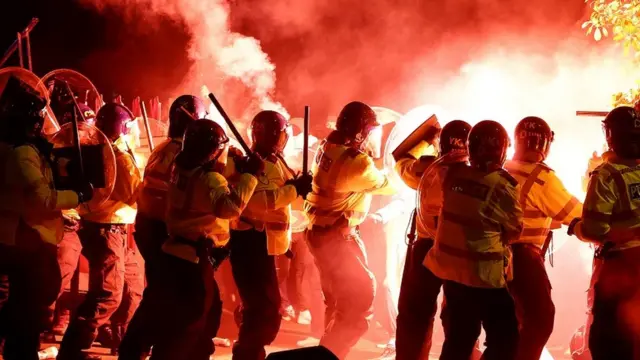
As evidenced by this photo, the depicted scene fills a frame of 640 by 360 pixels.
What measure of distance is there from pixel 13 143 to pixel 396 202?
404 centimetres

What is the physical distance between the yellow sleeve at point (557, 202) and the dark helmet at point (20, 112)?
3864 millimetres

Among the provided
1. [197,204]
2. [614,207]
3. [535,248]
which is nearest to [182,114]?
[197,204]

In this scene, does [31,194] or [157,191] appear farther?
[157,191]

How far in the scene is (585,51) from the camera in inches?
422

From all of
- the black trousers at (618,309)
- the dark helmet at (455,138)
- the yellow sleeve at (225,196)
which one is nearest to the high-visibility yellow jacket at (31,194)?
the yellow sleeve at (225,196)

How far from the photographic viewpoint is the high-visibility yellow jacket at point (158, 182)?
6375mm

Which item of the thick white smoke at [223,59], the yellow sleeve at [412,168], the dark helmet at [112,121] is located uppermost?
the thick white smoke at [223,59]

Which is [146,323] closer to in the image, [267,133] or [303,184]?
[303,184]

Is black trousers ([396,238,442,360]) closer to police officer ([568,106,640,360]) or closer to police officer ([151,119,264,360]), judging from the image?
police officer ([568,106,640,360])

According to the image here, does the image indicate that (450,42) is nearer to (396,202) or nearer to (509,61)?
(509,61)

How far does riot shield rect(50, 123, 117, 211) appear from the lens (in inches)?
229

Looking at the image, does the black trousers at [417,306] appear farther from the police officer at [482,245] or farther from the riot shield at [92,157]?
the riot shield at [92,157]

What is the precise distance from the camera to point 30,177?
5266 millimetres

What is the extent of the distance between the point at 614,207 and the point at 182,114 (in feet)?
11.8
